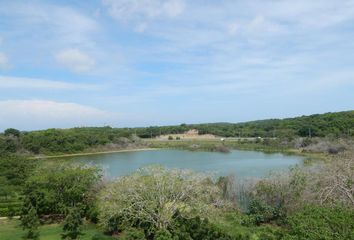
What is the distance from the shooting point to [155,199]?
55.1 ft

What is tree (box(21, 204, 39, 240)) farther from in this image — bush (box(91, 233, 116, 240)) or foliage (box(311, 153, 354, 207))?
foliage (box(311, 153, 354, 207))

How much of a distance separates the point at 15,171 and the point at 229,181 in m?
15.1

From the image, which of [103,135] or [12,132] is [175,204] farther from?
[12,132]

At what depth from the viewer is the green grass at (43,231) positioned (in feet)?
61.2

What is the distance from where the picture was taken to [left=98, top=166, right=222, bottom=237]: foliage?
16.5 metres

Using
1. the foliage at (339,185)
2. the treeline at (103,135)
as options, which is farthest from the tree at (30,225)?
the treeline at (103,135)

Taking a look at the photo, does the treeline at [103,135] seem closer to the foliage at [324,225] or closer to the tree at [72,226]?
the tree at [72,226]

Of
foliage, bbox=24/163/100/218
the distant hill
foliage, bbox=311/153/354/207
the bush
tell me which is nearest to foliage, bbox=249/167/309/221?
foliage, bbox=311/153/354/207

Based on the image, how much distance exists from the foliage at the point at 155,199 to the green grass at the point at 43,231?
250 centimetres

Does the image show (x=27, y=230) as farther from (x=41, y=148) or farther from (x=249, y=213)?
(x=41, y=148)

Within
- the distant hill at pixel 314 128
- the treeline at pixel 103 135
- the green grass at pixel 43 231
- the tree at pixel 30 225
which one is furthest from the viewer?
the treeline at pixel 103 135

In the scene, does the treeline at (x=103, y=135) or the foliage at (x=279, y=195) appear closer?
the foliage at (x=279, y=195)

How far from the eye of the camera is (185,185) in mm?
17156

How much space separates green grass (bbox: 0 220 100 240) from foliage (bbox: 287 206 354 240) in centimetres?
1089
